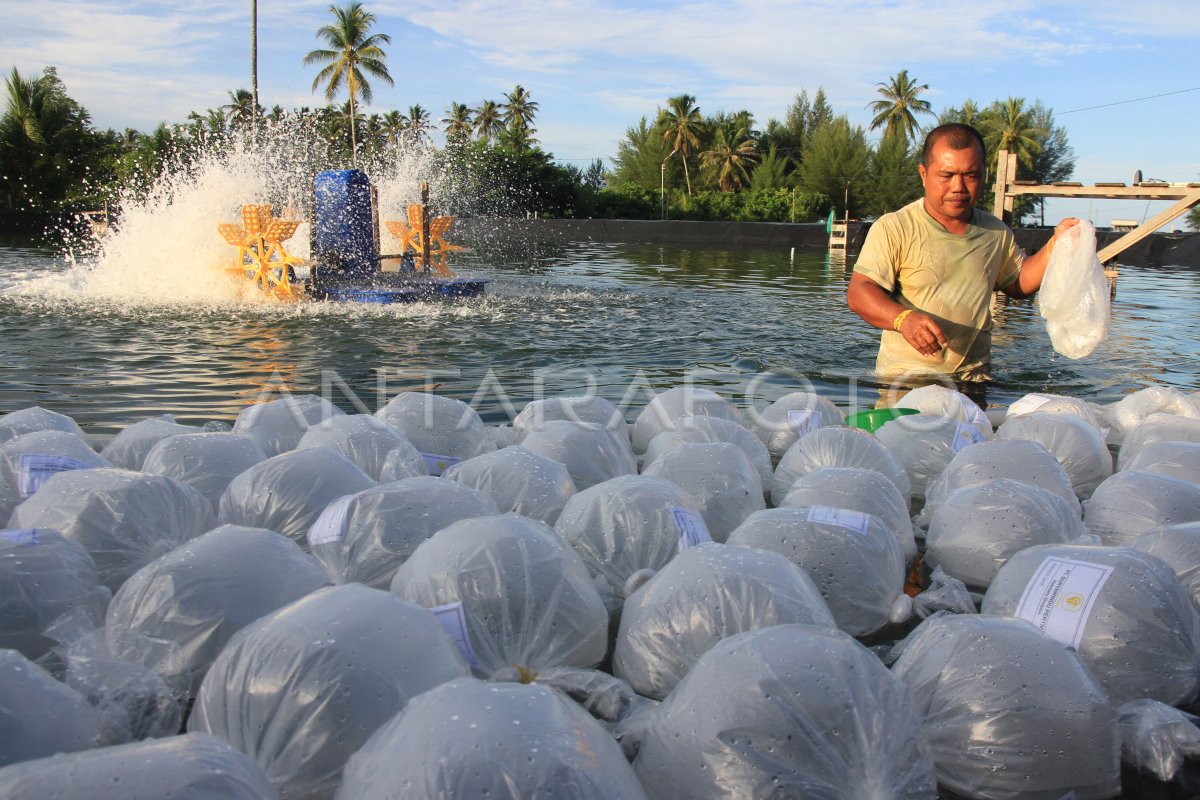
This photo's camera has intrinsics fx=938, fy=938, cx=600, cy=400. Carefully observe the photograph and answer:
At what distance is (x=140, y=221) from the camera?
53.4 feet

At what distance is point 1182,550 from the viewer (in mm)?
2393

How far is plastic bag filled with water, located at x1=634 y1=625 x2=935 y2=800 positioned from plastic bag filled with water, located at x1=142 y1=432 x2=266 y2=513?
76.2 inches

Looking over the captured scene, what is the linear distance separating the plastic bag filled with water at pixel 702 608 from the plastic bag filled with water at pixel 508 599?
13 cm

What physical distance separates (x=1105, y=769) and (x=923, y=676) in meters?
0.35

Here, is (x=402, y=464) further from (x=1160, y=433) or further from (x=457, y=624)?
(x=1160, y=433)

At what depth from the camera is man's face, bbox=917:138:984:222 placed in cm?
424

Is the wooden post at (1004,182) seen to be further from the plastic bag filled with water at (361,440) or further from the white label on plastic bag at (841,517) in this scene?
the white label on plastic bag at (841,517)

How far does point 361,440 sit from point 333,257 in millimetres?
11100

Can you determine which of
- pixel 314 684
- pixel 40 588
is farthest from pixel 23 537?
pixel 314 684

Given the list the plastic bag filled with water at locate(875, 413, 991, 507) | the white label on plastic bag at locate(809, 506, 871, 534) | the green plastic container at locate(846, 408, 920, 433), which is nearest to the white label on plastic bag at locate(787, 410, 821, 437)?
the green plastic container at locate(846, 408, 920, 433)

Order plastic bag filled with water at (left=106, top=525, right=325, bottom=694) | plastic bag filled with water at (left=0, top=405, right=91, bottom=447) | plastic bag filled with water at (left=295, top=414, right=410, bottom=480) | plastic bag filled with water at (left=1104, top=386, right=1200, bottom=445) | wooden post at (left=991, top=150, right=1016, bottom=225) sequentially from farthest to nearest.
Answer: wooden post at (left=991, top=150, right=1016, bottom=225) < plastic bag filled with water at (left=1104, top=386, right=1200, bottom=445) < plastic bag filled with water at (left=0, top=405, right=91, bottom=447) < plastic bag filled with water at (left=295, top=414, right=410, bottom=480) < plastic bag filled with water at (left=106, top=525, right=325, bottom=694)

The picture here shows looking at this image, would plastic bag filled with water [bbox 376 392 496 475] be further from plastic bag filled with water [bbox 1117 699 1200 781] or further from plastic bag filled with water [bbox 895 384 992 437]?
plastic bag filled with water [bbox 1117 699 1200 781]

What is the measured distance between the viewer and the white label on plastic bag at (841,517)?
2475mm

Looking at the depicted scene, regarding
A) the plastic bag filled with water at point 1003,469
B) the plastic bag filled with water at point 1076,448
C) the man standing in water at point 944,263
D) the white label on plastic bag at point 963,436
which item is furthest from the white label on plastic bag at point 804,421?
the plastic bag filled with water at point 1003,469
